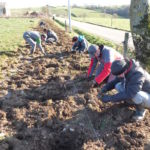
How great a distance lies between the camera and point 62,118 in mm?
5523

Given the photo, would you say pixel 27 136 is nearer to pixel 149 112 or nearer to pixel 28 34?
pixel 149 112

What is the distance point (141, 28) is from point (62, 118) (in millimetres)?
3876

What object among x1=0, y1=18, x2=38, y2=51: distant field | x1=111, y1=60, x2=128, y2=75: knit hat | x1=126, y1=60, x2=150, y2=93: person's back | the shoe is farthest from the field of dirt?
x1=0, y1=18, x2=38, y2=51: distant field

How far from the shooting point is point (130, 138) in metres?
4.79

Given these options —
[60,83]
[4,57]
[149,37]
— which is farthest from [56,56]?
[149,37]

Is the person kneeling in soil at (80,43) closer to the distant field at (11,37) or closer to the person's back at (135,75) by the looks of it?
the distant field at (11,37)

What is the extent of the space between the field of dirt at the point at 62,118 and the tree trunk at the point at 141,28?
1847 millimetres

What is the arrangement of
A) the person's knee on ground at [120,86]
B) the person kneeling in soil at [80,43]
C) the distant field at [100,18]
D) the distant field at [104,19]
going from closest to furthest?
the person's knee on ground at [120,86] → the person kneeling in soil at [80,43] → the distant field at [104,19] → the distant field at [100,18]

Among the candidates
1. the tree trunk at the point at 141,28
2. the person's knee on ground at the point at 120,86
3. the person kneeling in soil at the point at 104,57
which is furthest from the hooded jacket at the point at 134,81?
the tree trunk at the point at 141,28

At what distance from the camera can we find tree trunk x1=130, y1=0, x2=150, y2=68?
7680 mm

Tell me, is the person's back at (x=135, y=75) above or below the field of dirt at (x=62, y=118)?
above

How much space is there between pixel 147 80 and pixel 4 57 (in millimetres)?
7549

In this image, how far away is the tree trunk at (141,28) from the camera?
7680 mm

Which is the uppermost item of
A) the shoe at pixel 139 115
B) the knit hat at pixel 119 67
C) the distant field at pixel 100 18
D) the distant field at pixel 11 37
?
the knit hat at pixel 119 67
